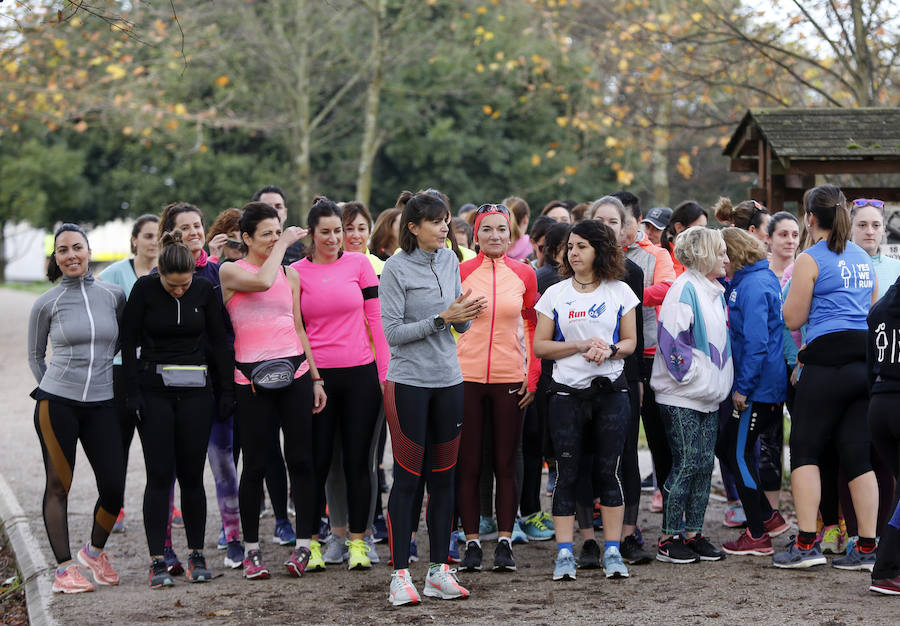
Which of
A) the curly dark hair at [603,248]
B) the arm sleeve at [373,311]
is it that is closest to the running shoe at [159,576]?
the arm sleeve at [373,311]

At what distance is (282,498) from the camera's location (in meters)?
7.31

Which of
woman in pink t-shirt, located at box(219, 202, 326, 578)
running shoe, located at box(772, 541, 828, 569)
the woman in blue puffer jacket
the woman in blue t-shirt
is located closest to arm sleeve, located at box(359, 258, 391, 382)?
woman in pink t-shirt, located at box(219, 202, 326, 578)

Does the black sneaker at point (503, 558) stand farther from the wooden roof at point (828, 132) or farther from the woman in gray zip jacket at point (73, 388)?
the wooden roof at point (828, 132)

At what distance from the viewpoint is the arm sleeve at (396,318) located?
5.87m

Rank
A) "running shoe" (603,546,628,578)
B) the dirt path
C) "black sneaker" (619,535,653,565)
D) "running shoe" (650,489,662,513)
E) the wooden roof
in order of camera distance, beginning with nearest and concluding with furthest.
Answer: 1. the dirt path
2. "running shoe" (603,546,628,578)
3. "black sneaker" (619,535,653,565)
4. "running shoe" (650,489,662,513)
5. the wooden roof

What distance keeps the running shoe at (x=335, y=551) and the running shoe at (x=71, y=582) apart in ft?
4.69

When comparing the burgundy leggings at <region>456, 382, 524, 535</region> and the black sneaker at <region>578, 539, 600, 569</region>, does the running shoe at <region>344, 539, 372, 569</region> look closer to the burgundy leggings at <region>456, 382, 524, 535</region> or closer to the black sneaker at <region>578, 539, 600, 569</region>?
the burgundy leggings at <region>456, 382, 524, 535</region>

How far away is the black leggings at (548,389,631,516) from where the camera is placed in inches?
250

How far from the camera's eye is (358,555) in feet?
22.0

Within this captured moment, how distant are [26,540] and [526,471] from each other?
3546 millimetres

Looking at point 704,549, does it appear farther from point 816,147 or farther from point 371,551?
point 816,147

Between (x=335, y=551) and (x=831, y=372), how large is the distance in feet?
10.6

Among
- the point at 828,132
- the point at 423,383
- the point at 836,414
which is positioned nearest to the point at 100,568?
the point at 423,383

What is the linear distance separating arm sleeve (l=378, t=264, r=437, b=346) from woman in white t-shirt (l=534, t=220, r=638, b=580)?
2.88 feet
